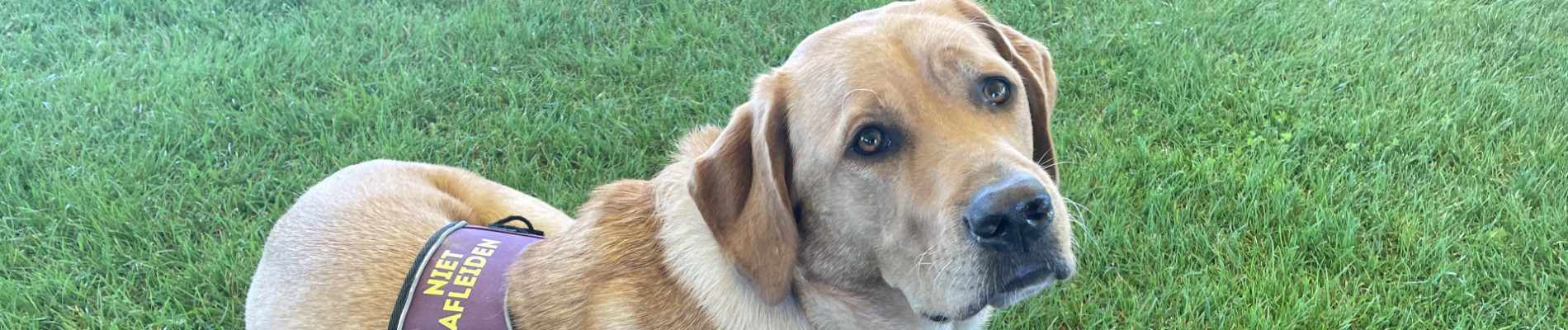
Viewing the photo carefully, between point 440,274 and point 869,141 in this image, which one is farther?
Result: point 440,274

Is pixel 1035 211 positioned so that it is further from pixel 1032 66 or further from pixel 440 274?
pixel 440 274

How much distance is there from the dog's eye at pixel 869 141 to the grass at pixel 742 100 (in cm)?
174

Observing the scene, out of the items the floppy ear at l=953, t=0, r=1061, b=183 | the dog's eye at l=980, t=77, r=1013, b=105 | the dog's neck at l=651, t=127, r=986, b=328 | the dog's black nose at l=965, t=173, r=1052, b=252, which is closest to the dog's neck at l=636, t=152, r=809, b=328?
the dog's neck at l=651, t=127, r=986, b=328

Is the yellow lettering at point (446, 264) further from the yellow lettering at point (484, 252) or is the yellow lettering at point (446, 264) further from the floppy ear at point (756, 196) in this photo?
the floppy ear at point (756, 196)

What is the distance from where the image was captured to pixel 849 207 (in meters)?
2.38

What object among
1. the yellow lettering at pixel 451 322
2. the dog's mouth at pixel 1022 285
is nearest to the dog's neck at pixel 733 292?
the dog's mouth at pixel 1022 285

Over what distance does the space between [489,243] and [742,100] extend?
2.50m

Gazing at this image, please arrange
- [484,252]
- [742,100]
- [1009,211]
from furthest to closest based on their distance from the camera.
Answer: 1. [742,100]
2. [484,252]
3. [1009,211]

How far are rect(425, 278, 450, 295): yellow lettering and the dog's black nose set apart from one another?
61.6 inches

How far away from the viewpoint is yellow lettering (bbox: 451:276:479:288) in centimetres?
285

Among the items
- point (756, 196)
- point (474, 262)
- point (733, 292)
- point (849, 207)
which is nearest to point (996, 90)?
point (849, 207)

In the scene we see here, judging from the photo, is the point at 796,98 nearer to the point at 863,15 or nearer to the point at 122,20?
the point at 863,15

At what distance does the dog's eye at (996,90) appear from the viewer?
7.86 feet

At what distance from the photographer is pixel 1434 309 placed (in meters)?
3.66
